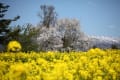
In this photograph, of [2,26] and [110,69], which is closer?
[110,69]

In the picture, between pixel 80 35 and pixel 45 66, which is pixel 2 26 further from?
pixel 80 35

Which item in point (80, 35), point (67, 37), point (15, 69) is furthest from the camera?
point (80, 35)

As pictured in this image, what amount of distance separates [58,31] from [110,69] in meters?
44.2

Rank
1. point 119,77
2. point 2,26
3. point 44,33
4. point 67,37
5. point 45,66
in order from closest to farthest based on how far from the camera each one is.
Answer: point 119,77 → point 45,66 → point 2,26 → point 44,33 → point 67,37

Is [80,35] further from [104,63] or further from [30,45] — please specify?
[104,63]

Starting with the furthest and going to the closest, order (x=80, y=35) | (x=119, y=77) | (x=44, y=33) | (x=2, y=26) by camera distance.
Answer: (x=80, y=35)
(x=44, y=33)
(x=2, y=26)
(x=119, y=77)

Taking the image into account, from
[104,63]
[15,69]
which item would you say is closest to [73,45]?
[104,63]

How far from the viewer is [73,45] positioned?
167ft

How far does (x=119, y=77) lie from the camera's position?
8.66 m

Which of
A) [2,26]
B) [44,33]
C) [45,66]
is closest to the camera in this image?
[45,66]

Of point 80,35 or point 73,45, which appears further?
point 80,35

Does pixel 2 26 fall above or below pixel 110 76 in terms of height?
above

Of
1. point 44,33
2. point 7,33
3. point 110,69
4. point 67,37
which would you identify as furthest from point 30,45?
point 110,69

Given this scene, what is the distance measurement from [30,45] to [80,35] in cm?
2409
